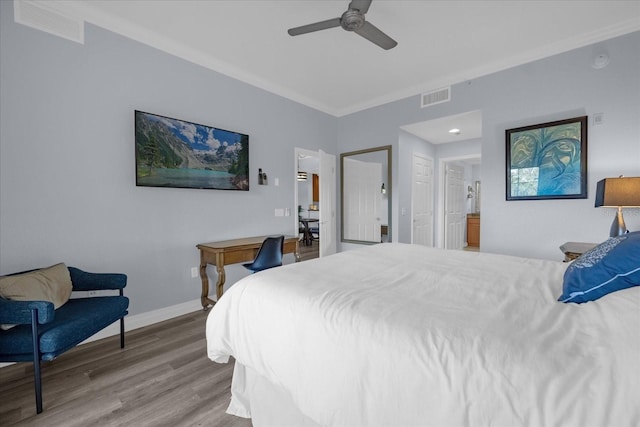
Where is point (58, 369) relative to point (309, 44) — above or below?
below

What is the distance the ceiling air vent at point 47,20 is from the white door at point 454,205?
5.94m

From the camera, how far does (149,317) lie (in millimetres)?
2820

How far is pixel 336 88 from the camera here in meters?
4.04

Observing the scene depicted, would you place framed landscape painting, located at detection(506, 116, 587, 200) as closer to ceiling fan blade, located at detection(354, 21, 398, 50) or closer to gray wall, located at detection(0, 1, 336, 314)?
ceiling fan blade, located at detection(354, 21, 398, 50)

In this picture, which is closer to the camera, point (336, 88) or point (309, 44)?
point (309, 44)

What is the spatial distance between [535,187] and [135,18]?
4376 millimetres

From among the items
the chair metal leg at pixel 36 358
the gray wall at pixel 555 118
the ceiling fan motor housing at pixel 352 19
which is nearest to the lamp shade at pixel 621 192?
the gray wall at pixel 555 118

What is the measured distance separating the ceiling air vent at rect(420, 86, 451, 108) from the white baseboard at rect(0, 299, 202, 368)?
154 inches

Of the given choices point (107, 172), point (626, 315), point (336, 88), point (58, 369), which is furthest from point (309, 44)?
point (58, 369)

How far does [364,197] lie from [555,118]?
281cm

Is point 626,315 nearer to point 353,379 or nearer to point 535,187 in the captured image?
point 353,379

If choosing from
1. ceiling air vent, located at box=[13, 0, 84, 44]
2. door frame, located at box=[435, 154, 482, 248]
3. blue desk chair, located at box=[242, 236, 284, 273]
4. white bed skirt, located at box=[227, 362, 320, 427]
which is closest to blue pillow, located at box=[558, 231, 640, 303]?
white bed skirt, located at box=[227, 362, 320, 427]

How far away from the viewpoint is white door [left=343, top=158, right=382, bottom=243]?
4996mm

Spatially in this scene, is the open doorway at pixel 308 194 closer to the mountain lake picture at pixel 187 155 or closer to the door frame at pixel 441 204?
the door frame at pixel 441 204
